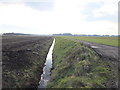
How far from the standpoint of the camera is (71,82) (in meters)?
16.9

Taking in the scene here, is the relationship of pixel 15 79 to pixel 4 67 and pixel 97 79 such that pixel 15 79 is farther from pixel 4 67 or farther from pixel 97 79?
pixel 97 79

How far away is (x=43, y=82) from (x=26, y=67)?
5802 mm

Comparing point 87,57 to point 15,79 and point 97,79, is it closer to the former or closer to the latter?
point 97,79

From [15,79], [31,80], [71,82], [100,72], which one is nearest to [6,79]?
[15,79]

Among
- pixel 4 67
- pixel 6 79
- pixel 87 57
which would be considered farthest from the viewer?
pixel 87 57

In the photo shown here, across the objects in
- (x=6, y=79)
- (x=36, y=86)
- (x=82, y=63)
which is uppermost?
(x=82, y=63)

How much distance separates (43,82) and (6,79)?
577cm

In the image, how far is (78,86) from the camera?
52.3ft

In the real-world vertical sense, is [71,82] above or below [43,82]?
above

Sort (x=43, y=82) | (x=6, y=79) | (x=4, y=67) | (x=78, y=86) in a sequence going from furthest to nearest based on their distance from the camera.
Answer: (x=4, y=67)
(x=43, y=82)
(x=6, y=79)
(x=78, y=86)

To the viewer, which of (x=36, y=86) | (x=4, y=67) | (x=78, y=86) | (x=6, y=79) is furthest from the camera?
(x=4, y=67)

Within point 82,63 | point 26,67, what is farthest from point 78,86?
point 26,67

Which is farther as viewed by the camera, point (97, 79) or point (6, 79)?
point (6, 79)

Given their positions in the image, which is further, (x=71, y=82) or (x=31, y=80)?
(x=31, y=80)
